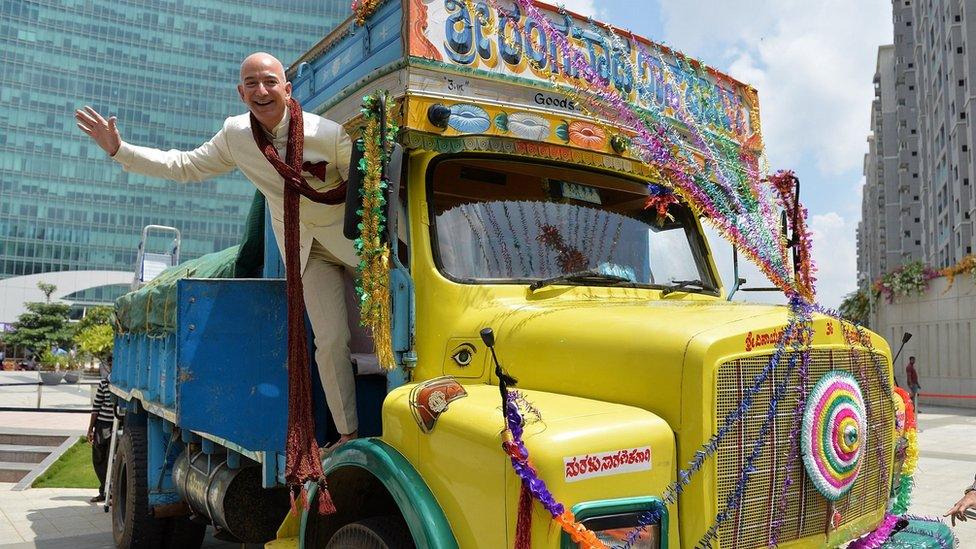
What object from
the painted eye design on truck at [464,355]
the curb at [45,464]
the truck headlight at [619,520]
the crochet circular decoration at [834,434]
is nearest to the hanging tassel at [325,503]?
the painted eye design on truck at [464,355]

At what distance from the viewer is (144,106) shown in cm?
8175

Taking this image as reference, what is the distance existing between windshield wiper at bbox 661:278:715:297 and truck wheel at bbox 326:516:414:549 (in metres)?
1.78

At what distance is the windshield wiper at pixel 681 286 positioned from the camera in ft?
12.8

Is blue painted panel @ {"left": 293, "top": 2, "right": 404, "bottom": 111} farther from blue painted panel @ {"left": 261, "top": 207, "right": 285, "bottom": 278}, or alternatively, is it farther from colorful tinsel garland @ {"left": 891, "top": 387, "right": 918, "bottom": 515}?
colorful tinsel garland @ {"left": 891, "top": 387, "right": 918, "bottom": 515}

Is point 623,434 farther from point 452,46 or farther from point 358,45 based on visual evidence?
point 358,45

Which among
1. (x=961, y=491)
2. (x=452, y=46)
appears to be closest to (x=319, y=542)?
(x=452, y=46)

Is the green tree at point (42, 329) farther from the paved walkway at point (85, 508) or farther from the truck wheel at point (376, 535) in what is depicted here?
the truck wheel at point (376, 535)

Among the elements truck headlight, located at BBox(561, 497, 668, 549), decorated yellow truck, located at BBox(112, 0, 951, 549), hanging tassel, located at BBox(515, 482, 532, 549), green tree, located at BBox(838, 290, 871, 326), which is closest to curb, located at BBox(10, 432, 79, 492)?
decorated yellow truck, located at BBox(112, 0, 951, 549)

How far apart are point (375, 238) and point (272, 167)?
32.5 inches

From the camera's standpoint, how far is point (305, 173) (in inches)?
141

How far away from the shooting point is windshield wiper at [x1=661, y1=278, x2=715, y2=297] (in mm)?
3895

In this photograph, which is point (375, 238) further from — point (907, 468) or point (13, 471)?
point (13, 471)

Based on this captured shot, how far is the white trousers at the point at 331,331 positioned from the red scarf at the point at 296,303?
0.46ft

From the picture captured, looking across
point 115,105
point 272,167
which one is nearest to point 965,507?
point 272,167
